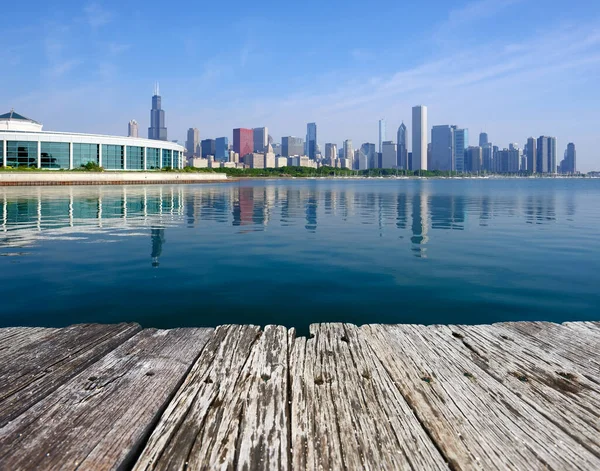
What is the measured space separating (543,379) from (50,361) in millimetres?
4201

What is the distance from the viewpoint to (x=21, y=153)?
85.2 meters

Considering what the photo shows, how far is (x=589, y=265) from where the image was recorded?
38.4 ft

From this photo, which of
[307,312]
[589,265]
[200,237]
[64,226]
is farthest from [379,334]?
[64,226]

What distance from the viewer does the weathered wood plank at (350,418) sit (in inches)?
97.5

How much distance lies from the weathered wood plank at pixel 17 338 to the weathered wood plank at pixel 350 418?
266cm

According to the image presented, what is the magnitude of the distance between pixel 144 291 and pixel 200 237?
782 centimetres

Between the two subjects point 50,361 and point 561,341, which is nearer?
point 50,361

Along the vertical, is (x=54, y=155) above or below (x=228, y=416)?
above

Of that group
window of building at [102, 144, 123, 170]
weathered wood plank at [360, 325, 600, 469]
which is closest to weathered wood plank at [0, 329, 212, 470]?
weathered wood plank at [360, 325, 600, 469]

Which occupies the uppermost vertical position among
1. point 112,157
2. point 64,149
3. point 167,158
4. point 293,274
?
point 167,158

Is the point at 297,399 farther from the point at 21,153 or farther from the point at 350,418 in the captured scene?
the point at 21,153

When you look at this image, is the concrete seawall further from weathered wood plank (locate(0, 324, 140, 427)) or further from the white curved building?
weathered wood plank (locate(0, 324, 140, 427))

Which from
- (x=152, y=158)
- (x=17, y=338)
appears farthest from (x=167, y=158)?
(x=17, y=338)

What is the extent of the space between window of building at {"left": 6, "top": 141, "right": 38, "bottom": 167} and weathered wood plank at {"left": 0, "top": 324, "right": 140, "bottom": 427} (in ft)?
319
